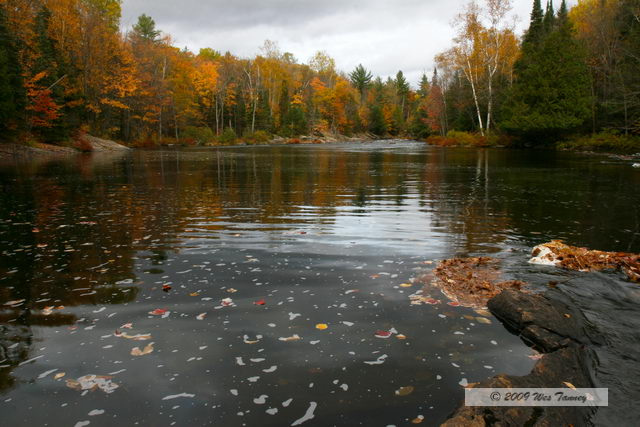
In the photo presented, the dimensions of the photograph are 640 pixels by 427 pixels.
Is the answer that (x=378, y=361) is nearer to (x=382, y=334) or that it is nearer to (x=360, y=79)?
(x=382, y=334)

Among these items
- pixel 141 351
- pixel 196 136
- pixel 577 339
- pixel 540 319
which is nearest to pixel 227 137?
pixel 196 136

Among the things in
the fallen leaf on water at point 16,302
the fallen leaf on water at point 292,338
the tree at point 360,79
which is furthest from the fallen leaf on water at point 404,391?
the tree at point 360,79

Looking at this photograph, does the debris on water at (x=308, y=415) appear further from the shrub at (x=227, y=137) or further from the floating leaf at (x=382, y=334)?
the shrub at (x=227, y=137)

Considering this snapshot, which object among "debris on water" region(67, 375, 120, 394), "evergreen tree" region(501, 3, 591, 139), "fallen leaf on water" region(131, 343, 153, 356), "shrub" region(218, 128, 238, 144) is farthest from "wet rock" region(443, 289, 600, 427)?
"shrub" region(218, 128, 238, 144)

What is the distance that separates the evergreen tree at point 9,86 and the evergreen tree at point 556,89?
144ft

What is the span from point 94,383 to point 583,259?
736 cm

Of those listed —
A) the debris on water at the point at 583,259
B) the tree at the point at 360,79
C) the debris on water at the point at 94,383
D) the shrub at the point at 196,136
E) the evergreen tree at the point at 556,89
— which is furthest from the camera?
the tree at the point at 360,79

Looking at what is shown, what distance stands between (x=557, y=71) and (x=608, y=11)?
28.0 ft

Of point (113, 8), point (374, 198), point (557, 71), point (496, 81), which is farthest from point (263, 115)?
point (374, 198)

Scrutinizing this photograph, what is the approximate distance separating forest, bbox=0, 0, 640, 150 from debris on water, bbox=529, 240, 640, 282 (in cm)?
2613

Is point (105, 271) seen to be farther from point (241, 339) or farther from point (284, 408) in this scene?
point (284, 408)

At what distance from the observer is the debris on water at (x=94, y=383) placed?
3.78m

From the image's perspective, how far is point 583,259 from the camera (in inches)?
272

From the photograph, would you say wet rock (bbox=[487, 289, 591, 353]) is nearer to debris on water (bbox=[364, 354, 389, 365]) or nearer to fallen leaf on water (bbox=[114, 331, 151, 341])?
debris on water (bbox=[364, 354, 389, 365])
